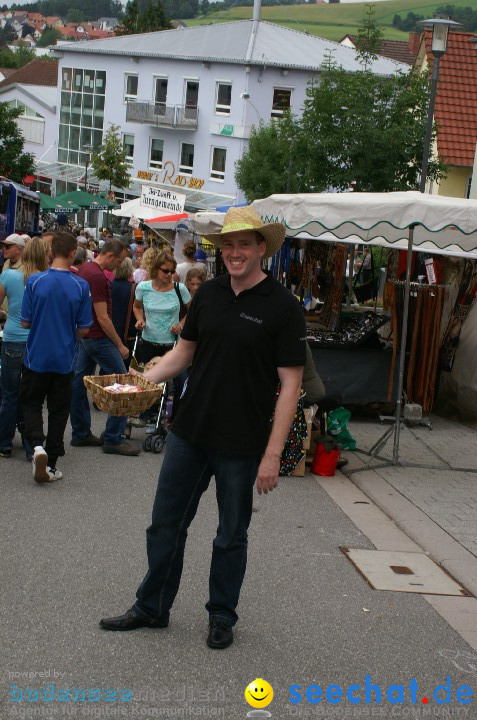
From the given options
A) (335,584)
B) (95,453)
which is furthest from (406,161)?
(335,584)

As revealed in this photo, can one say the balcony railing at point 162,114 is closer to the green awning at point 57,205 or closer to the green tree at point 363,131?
the green awning at point 57,205

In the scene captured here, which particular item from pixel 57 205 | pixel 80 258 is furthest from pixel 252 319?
pixel 57 205

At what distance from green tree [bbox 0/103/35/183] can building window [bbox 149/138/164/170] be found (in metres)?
9.54

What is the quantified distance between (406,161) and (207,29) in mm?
44644

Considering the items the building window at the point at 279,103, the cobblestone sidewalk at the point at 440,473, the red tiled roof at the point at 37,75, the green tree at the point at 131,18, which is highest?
the green tree at the point at 131,18

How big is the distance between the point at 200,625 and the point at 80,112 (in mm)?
71224

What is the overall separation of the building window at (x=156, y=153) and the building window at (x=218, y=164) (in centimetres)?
516

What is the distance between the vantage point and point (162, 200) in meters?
26.2

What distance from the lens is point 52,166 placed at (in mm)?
74625

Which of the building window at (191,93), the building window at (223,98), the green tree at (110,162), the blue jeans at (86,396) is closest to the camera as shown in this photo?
the blue jeans at (86,396)

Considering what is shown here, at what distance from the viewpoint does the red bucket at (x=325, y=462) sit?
9.36m

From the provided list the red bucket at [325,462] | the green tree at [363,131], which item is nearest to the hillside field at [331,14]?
the green tree at [363,131]

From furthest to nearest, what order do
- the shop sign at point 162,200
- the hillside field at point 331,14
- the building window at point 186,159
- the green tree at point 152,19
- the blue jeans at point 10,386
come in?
1. the hillside field at point 331,14
2. the green tree at point 152,19
3. the building window at point 186,159
4. the shop sign at point 162,200
5. the blue jeans at point 10,386

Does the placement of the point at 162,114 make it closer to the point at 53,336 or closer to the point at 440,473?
the point at 440,473
